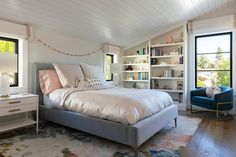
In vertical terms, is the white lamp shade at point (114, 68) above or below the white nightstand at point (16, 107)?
above

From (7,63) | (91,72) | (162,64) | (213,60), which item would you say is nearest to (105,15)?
(91,72)

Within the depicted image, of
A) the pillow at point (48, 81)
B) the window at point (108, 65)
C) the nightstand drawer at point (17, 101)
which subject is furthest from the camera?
Answer: the window at point (108, 65)

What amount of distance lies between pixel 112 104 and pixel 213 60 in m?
3.85

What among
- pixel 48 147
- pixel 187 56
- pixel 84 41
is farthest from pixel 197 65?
pixel 48 147

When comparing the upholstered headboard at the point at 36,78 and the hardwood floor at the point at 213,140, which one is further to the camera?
the upholstered headboard at the point at 36,78

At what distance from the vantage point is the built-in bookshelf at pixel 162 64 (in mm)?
4965

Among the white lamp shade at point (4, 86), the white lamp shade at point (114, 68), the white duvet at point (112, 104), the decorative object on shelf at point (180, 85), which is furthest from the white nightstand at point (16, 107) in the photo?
the decorative object on shelf at point (180, 85)

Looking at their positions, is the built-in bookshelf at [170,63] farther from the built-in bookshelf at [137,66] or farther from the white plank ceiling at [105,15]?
the white plank ceiling at [105,15]

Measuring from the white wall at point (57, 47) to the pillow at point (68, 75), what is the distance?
0.42 meters

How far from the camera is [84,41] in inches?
183

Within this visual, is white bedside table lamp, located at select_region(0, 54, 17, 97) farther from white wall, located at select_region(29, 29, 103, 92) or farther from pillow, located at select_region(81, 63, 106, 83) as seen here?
pillow, located at select_region(81, 63, 106, 83)

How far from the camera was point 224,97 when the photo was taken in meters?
3.94

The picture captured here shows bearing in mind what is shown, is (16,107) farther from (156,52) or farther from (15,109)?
(156,52)

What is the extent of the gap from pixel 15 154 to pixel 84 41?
3171mm
